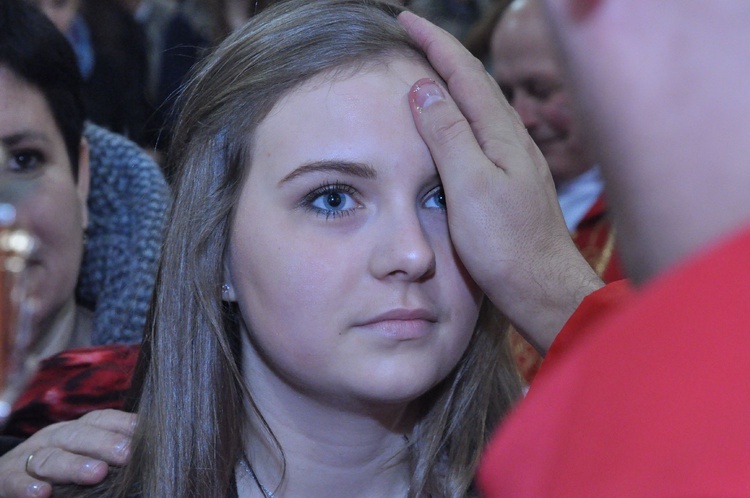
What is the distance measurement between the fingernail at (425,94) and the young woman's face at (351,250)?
0.06ft

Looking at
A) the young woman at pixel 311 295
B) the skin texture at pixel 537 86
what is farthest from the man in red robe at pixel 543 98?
the young woman at pixel 311 295

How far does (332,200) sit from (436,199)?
153 millimetres

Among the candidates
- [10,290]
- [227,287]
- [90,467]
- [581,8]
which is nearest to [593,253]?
[227,287]

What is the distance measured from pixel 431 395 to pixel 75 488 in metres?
0.57

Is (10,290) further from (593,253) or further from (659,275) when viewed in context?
(593,253)

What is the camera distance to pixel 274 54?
144 centimetres

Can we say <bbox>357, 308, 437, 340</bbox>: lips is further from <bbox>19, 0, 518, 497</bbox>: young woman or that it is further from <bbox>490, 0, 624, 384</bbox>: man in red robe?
<bbox>490, 0, 624, 384</bbox>: man in red robe

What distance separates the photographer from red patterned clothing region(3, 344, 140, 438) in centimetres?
170

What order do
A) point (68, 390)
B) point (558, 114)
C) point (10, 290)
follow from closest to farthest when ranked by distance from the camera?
point (10, 290) < point (68, 390) < point (558, 114)

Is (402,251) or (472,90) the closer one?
(402,251)

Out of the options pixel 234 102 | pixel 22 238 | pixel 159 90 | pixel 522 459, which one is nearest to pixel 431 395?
pixel 234 102

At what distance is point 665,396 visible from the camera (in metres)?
0.41

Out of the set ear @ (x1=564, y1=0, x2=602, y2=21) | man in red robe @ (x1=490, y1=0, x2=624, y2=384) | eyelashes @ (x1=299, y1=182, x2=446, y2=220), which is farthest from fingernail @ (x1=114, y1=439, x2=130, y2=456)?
man in red robe @ (x1=490, y1=0, x2=624, y2=384)

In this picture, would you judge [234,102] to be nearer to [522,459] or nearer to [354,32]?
[354,32]
